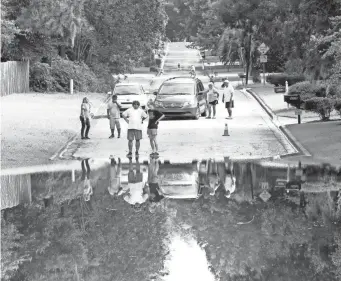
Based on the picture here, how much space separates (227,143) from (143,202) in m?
11.7

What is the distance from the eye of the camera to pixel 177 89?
38.1 metres

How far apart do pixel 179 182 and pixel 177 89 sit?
1916 centimetres

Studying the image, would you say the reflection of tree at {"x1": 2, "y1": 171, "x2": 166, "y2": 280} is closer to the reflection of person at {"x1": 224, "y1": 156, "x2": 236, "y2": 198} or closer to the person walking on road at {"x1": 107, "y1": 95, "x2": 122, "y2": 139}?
the reflection of person at {"x1": 224, "y1": 156, "x2": 236, "y2": 198}

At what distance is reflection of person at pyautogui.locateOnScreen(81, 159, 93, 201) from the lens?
56.1 feet

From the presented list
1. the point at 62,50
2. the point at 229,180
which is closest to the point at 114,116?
the point at 229,180

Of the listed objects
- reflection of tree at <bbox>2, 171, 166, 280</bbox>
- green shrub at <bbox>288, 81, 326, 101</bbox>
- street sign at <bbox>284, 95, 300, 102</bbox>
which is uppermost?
reflection of tree at <bbox>2, 171, 166, 280</bbox>

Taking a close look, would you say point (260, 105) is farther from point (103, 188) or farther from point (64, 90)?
point (103, 188)

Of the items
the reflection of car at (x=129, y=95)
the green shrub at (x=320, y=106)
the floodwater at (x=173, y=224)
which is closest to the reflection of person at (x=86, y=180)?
the floodwater at (x=173, y=224)

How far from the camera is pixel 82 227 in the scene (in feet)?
43.8

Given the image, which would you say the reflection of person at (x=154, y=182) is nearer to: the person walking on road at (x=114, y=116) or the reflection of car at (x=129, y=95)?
the person walking on road at (x=114, y=116)

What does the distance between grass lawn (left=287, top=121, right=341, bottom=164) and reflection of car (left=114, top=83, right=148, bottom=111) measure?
34.9 ft

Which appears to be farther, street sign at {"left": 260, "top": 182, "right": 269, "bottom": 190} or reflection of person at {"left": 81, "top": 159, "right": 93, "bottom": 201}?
street sign at {"left": 260, "top": 182, "right": 269, "bottom": 190}

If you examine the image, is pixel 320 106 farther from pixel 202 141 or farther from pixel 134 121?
pixel 134 121

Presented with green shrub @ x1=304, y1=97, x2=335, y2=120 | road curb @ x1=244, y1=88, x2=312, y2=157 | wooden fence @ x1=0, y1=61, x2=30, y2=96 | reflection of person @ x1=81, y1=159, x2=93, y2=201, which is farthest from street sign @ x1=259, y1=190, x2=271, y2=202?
wooden fence @ x1=0, y1=61, x2=30, y2=96
